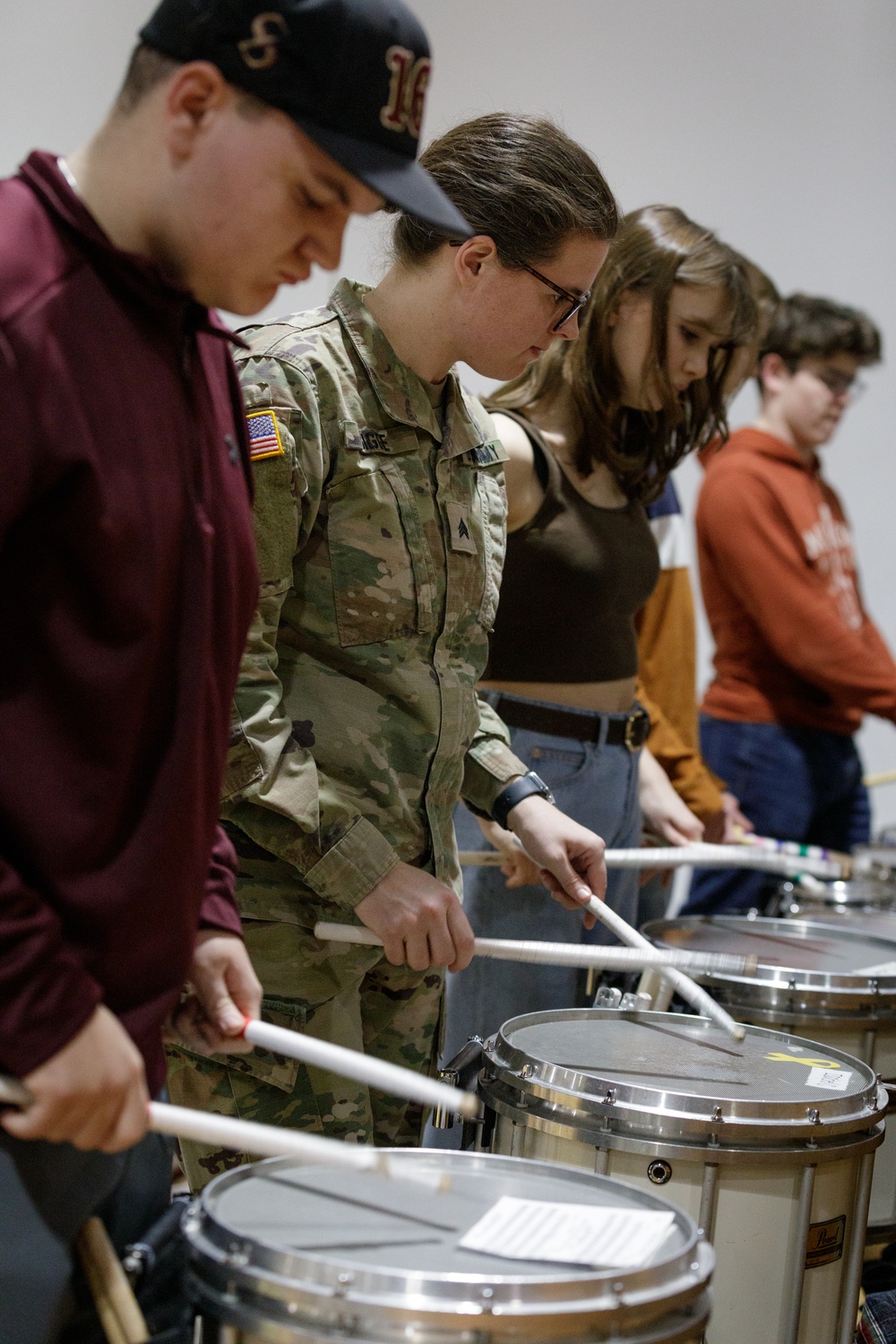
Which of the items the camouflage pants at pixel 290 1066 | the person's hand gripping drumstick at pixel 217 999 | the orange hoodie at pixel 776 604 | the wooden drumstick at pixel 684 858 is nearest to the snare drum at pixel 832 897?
the wooden drumstick at pixel 684 858

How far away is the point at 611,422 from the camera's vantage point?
2.16 m

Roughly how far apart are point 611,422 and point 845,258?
118 inches

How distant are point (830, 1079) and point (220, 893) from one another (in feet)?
2.53

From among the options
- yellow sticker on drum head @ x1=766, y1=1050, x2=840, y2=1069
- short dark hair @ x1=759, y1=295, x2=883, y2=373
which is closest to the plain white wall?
short dark hair @ x1=759, y1=295, x2=883, y2=373

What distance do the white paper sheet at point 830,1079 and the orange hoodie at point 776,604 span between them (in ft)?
6.24

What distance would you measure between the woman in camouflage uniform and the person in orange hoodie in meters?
1.91

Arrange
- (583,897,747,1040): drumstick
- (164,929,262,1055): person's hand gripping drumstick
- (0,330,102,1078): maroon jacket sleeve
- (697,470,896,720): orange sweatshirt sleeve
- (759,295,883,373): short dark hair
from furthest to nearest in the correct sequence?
(759,295,883,373): short dark hair < (697,470,896,720): orange sweatshirt sleeve < (583,897,747,1040): drumstick < (164,929,262,1055): person's hand gripping drumstick < (0,330,102,1078): maroon jacket sleeve

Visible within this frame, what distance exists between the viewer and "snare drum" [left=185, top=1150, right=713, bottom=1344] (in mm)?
898

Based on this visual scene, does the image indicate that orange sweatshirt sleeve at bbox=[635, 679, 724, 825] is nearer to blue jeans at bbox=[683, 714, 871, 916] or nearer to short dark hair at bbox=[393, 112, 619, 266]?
blue jeans at bbox=[683, 714, 871, 916]

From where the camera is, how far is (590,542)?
2.10 metres

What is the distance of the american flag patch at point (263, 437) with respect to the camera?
1.38 metres

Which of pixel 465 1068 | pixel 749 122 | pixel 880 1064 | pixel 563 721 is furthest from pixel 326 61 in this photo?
pixel 749 122

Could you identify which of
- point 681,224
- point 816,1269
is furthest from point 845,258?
point 816,1269

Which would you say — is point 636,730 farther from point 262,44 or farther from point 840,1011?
point 262,44
